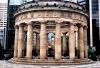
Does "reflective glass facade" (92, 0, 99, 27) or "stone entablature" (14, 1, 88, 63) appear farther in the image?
"reflective glass facade" (92, 0, 99, 27)

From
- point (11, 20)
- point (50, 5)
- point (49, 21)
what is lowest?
point (49, 21)

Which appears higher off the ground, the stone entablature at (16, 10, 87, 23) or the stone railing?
the stone railing

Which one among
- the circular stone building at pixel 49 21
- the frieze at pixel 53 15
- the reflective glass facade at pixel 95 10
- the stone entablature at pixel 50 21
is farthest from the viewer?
the reflective glass facade at pixel 95 10

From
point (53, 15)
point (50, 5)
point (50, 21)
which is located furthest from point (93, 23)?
point (53, 15)

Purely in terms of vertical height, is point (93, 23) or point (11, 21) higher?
point (11, 21)

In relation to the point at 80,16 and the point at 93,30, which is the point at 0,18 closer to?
the point at 93,30

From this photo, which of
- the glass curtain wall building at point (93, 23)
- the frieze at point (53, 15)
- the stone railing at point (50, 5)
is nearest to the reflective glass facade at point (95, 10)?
the glass curtain wall building at point (93, 23)

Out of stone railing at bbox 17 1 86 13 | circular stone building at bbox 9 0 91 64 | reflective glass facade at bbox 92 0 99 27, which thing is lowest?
circular stone building at bbox 9 0 91 64

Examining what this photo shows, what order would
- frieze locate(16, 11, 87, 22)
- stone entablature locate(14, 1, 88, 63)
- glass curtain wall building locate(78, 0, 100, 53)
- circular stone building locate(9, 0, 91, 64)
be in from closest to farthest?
circular stone building locate(9, 0, 91, 64) → stone entablature locate(14, 1, 88, 63) → frieze locate(16, 11, 87, 22) → glass curtain wall building locate(78, 0, 100, 53)

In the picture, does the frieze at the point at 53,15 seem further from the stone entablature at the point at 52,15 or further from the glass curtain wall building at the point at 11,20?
the glass curtain wall building at the point at 11,20

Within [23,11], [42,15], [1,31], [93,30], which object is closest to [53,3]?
[42,15]

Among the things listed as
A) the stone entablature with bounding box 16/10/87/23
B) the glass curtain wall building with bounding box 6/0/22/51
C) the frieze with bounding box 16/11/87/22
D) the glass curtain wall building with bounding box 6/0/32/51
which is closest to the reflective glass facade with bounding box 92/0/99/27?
the glass curtain wall building with bounding box 6/0/32/51

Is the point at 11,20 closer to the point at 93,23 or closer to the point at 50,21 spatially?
the point at 93,23

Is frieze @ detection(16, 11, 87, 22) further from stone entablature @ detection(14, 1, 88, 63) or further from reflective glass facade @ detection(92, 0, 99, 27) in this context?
reflective glass facade @ detection(92, 0, 99, 27)
